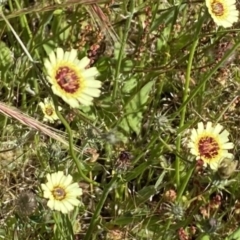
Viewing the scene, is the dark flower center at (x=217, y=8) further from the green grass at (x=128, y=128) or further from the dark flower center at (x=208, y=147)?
the dark flower center at (x=208, y=147)

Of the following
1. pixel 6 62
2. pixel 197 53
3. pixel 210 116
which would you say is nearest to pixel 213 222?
pixel 210 116

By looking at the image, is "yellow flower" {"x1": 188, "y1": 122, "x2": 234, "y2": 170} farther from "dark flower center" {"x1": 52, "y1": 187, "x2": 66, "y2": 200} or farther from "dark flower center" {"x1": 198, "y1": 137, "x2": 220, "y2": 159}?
"dark flower center" {"x1": 52, "y1": 187, "x2": 66, "y2": 200}

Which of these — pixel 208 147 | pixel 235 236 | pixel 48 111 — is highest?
pixel 48 111

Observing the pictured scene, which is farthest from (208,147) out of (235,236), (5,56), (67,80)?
(5,56)

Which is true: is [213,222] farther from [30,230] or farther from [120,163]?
[30,230]

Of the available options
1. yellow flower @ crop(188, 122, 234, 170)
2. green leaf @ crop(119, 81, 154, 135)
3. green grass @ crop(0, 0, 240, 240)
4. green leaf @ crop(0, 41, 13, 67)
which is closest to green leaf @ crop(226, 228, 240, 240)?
green grass @ crop(0, 0, 240, 240)

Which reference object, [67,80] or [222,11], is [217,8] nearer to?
[222,11]
